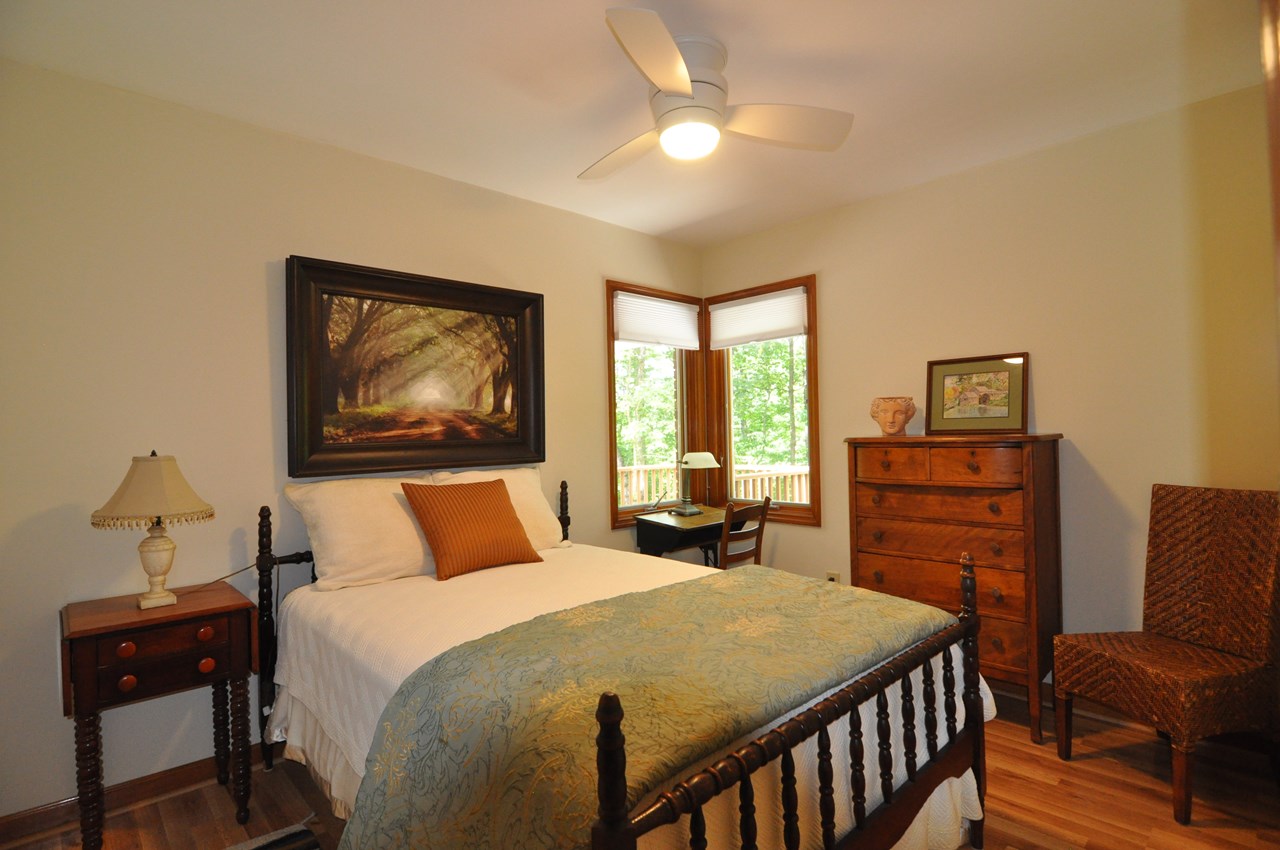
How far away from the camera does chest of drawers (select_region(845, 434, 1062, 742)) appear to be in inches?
105

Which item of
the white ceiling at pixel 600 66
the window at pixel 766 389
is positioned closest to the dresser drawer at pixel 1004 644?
the window at pixel 766 389

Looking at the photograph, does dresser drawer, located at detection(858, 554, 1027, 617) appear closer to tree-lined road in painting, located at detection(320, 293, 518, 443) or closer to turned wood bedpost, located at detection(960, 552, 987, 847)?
turned wood bedpost, located at detection(960, 552, 987, 847)

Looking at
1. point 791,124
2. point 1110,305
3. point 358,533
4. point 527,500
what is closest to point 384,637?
point 358,533

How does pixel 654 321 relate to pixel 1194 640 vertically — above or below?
above

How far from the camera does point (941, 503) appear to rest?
2.93 meters

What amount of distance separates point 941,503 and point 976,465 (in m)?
0.24

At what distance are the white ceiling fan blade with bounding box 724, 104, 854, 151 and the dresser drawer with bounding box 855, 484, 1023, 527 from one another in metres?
1.63

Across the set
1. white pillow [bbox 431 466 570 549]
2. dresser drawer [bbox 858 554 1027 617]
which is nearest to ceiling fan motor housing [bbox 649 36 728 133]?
white pillow [bbox 431 466 570 549]

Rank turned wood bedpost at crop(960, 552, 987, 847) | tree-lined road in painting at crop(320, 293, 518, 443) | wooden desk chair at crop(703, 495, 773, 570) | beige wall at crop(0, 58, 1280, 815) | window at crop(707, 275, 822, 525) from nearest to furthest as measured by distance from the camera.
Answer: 1. turned wood bedpost at crop(960, 552, 987, 847)
2. beige wall at crop(0, 58, 1280, 815)
3. tree-lined road in painting at crop(320, 293, 518, 443)
4. wooden desk chair at crop(703, 495, 773, 570)
5. window at crop(707, 275, 822, 525)

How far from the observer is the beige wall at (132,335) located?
216 cm

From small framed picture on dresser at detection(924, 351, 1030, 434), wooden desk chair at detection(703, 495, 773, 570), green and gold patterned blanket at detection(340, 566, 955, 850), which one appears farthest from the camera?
wooden desk chair at detection(703, 495, 773, 570)

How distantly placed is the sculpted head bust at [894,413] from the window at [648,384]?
59.8 inches

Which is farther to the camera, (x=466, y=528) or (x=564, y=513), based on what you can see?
(x=564, y=513)

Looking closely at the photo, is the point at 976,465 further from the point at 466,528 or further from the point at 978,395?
the point at 466,528
